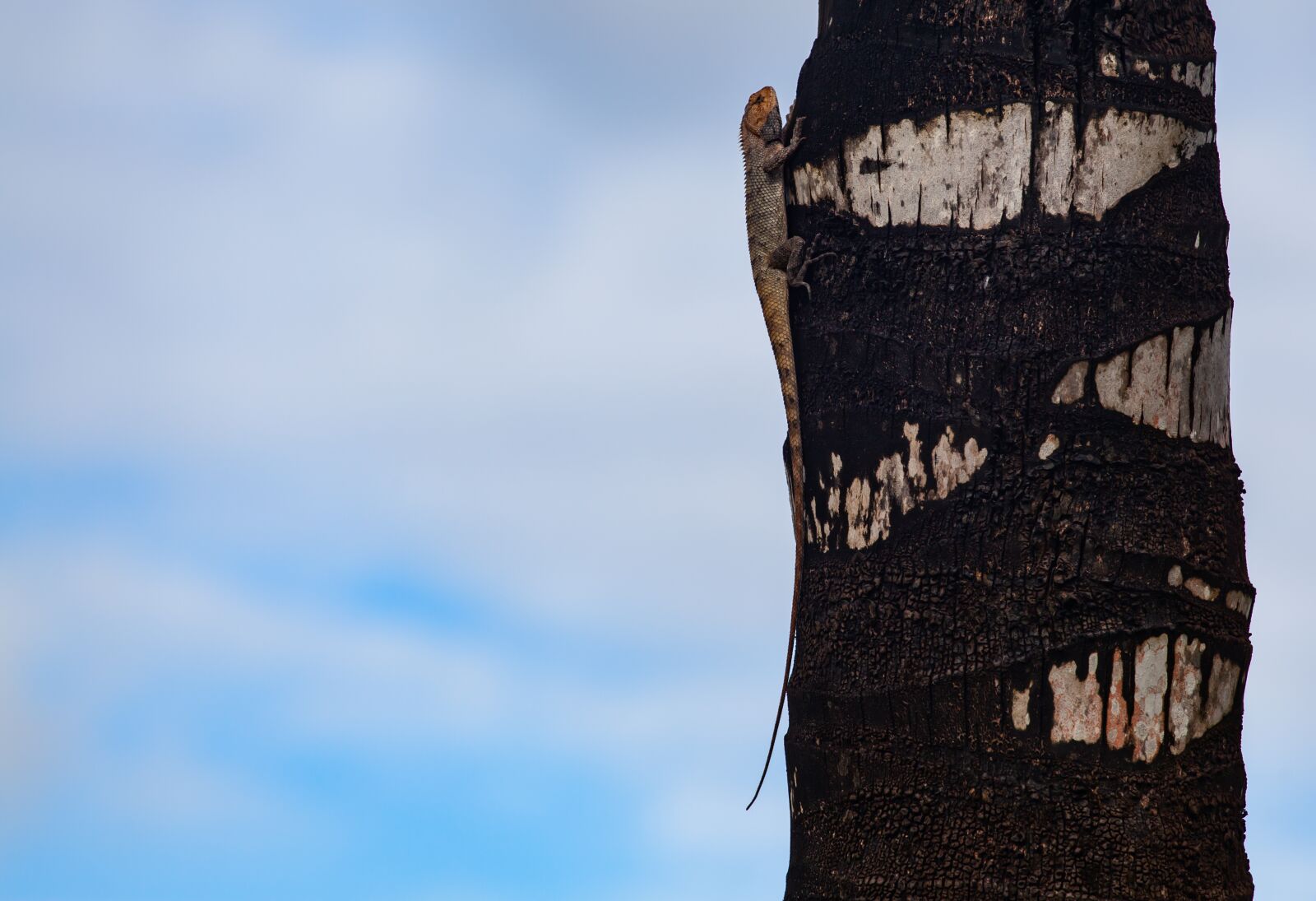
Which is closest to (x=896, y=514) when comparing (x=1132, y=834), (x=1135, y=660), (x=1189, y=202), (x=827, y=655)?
(x=827, y=655)

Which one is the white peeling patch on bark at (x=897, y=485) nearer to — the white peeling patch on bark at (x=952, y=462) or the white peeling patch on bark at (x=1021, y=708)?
the white peeling patch on bark at (x=952, y=462)

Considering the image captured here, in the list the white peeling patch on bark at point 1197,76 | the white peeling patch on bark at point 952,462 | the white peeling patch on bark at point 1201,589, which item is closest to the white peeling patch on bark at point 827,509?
the white peeling patch on bark at point 952,462

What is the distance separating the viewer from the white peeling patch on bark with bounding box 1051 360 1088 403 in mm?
3898

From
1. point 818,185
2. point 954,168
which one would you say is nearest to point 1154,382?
point 954,168

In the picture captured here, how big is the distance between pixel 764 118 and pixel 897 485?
2.36 meters

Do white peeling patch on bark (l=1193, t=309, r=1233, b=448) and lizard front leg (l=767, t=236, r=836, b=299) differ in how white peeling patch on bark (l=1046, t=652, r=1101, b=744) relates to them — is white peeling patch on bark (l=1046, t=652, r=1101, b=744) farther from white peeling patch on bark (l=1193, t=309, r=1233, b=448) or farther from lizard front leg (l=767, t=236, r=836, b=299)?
lizard front leg (l=767, t=236, r=836, b=299)

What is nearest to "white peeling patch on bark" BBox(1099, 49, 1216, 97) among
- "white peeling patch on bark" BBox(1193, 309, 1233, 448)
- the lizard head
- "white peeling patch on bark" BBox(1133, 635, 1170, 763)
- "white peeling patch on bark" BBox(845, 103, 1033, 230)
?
"white peeling patch on bark" BBox(845, 103, 1033, 230)

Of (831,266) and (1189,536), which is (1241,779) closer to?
(1189,536)

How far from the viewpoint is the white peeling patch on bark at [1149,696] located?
380 cm

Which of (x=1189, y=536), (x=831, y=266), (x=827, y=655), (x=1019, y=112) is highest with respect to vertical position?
(x=1019, y=112)

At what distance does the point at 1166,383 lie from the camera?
3.99 meters

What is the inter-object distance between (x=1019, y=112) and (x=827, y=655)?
1.75 metres

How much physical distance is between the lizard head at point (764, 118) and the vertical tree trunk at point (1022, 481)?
1.25m

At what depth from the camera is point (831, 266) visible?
424 cm
